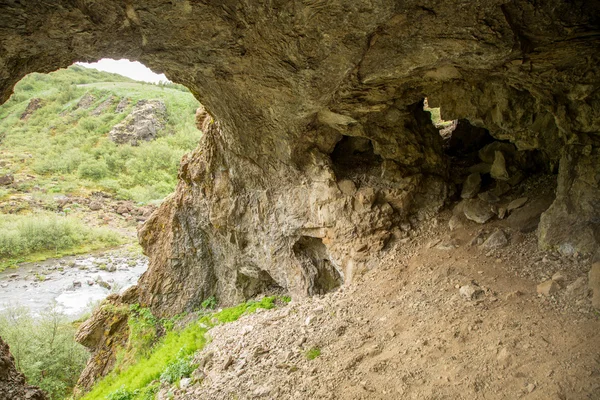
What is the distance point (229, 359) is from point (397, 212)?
392 centimetres

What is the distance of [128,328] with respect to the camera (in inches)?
433

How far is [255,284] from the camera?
9938mm

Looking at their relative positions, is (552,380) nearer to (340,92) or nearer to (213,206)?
(340,92)

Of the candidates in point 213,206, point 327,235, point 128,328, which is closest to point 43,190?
point 128,328

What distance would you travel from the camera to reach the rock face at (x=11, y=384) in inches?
227

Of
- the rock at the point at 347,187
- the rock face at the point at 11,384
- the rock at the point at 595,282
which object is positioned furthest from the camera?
the rock at the point at 347,187

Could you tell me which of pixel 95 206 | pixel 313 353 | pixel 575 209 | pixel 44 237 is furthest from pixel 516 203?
pixel 95 206

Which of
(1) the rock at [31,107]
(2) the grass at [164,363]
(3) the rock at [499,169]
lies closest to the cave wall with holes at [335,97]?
(3) the rock at [499,169]

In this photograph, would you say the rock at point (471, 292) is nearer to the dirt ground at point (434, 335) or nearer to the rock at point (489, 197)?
the dirt ground at point (434, 335)

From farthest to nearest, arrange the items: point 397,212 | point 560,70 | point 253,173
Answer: point 253,173 < point 397,212 < point 560,70

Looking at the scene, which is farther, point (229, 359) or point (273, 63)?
point (229, 359)

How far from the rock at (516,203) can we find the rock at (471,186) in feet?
2.48

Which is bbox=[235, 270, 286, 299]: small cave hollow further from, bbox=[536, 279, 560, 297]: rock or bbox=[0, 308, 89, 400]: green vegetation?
bbox=[0, 308, 89, 400]: green vegetation

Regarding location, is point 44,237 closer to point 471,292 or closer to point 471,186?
point 471,186
